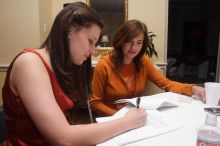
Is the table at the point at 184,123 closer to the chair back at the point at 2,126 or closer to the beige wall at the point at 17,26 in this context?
the chair back at the point at 2,126

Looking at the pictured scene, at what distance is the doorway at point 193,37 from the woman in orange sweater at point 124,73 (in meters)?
3.67

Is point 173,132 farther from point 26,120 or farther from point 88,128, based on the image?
point 26,120

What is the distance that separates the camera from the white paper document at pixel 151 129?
31.5 inches

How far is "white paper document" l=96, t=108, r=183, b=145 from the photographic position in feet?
2.63

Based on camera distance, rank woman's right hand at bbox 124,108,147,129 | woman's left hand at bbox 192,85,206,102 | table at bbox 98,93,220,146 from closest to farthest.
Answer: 1. table at bbox 98,93,220,146
2. woman's right hand at bbox 124,108,147,129
3. woman's left hand at bbox 192,85,206,102

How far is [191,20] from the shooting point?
604cm

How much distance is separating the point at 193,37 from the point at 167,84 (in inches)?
184

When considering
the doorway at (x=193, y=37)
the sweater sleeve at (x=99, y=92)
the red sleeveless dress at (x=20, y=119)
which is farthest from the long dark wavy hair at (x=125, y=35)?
the doorway at (x=193, y=37)

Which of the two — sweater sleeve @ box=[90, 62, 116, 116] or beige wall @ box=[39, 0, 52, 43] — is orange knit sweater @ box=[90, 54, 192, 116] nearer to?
sweater sleeve @ box=[90, 62, 116, 116]

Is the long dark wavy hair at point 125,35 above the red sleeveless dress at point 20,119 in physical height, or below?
above

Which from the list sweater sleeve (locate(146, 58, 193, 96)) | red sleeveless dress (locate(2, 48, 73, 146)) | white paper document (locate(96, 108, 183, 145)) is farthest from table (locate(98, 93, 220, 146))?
red sleeveless dress (locate(2, 48, 73, 146))

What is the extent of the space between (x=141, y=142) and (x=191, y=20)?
5.84 metres

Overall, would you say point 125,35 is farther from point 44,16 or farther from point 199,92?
point 44,16

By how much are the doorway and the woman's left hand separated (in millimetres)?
3838
